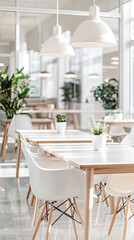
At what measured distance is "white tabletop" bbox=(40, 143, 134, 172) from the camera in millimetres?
2999

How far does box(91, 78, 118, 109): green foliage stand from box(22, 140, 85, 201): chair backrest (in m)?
6.80

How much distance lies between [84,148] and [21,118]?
3.62m

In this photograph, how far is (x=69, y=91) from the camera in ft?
31.8

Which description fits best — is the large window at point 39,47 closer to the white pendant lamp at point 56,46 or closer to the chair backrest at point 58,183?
the white pendant lamp at point 56,46

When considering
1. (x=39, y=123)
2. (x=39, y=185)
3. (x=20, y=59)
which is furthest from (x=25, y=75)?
(x=39, y=185)

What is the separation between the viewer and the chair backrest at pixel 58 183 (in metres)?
3.18

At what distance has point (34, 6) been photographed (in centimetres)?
962

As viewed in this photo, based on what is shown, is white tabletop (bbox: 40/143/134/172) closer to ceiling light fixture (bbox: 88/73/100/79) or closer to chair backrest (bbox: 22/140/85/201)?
chair backrest (bbox: 22/140/85/201)

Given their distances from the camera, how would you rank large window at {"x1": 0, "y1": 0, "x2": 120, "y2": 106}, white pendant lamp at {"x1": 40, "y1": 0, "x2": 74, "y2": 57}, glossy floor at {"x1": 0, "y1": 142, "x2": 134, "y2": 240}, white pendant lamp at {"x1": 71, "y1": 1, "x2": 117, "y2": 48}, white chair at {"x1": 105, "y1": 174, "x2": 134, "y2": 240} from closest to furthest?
white chair at {"x1": 105, "y1": 174, "x2": 134, "y2": 240}
glossy floor at {"x1": 0, "y1": 142, "x2": 134, "y2": 240}
white pendant lamp at {"x1": 71, "y1": 1, "x2": 117, "y2": 48}
white pendant lamp at {"x1": 40, "y1": 0, "x2": 74, "y2": 57}
large window at {"x1": 0, "y1": 0, "x2": 120, "y2": 106}

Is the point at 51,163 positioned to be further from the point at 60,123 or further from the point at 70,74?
the point at 70,74

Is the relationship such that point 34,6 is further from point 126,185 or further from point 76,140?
point 126,185

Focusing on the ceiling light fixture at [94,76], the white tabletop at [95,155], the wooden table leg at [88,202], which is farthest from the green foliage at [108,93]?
the wooden table leg at [88,202]

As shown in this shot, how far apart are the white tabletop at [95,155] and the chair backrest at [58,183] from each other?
4.6 inches

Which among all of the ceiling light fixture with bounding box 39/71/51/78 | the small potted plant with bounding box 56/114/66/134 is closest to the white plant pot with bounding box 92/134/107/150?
the small potted plant with bounding box 56/114/66/134
